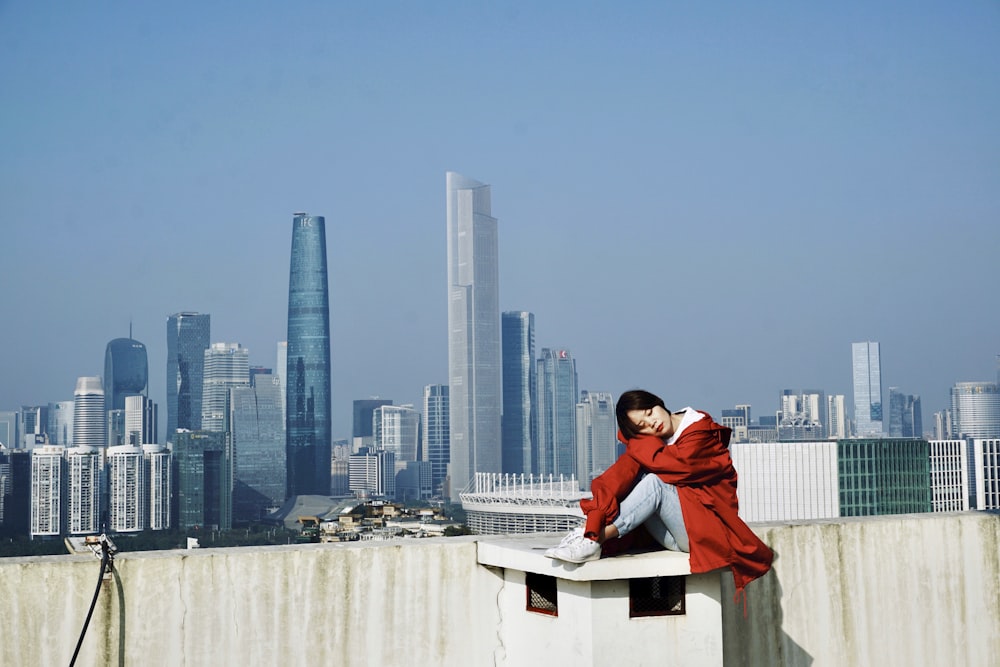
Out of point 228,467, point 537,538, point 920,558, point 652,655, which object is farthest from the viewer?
point 228,467

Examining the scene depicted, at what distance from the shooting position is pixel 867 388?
16725cm

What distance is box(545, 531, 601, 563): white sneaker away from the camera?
3.54 meters

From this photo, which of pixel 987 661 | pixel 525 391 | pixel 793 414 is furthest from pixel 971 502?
pixel 525 391

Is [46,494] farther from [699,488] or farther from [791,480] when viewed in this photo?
[699,488]

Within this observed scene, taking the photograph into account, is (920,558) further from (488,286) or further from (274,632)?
(488,286)

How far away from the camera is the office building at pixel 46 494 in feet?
301

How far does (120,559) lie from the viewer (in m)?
3.75

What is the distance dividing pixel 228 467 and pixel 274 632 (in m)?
127

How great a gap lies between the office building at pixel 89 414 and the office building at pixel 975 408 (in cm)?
10611

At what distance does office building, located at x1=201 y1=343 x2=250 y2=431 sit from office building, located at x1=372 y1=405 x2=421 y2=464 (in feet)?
70.3

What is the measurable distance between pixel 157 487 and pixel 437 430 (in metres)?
73.2

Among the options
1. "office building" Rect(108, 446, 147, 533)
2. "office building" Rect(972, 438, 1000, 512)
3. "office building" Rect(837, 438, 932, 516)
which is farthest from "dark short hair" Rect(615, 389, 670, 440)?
"office building" Rect(108, 446, 147, 533)

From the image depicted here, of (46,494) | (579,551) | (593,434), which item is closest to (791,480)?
(46,494)

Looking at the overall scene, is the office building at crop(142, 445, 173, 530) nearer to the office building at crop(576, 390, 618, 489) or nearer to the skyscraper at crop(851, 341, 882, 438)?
the office building at crop(576, 390, 618, 489)
